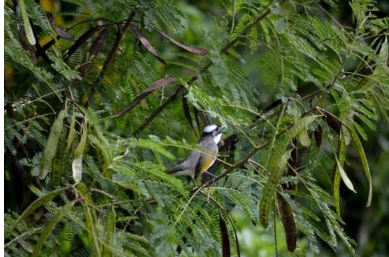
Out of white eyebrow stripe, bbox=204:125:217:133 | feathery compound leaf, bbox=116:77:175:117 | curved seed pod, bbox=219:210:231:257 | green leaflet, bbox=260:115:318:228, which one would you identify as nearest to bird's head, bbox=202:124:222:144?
white eyebrow stripe, bbox=204:125:217:133

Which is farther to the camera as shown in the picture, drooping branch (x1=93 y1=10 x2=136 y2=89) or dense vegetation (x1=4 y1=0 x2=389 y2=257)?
drooping branch (x1=93 y1=10 x2=136 y2=89)

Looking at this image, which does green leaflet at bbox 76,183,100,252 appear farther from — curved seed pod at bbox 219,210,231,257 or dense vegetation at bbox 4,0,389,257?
curved seed pod at bbox 219,210,231,257

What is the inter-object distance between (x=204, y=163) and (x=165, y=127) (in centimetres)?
40

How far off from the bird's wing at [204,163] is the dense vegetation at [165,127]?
0.03m

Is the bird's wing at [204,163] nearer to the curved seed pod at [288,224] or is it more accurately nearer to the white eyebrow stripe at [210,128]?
the white eyebrow stripe at [210,128]

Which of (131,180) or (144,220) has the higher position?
(131,180)

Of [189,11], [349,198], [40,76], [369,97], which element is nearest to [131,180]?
[40,76]

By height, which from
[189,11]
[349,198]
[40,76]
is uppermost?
[40,76]

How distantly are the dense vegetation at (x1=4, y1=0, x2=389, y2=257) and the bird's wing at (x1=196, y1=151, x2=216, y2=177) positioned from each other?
1.1 inches

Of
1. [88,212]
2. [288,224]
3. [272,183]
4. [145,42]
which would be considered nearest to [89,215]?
[88,212]

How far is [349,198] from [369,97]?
333 centimetres

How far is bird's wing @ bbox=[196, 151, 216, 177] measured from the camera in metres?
1.81

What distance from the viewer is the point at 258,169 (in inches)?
A: 75.1

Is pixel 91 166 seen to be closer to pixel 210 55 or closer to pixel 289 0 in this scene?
pixel 210 55
